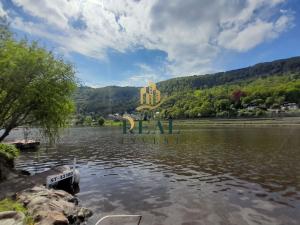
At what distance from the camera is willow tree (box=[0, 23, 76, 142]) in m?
26.4

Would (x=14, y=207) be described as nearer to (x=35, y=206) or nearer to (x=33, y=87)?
(x=35, y=206)

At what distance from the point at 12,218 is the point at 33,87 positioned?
16.1 m

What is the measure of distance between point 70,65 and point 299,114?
163m

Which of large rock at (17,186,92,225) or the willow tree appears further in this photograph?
the willow tree

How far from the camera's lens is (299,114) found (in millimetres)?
162000

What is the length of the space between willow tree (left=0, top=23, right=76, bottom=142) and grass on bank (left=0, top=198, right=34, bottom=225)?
453 inches

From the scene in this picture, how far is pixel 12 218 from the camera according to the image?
14.4 metres

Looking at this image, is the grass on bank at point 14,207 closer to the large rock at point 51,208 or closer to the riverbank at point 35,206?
the riverbank at point 35,206

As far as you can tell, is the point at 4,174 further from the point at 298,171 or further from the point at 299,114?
the point at 299,114

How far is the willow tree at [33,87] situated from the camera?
86.7ft

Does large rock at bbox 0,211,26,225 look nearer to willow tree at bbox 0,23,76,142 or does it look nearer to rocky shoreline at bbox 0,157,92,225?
rocky shoreline at bbox 0,157,92,225

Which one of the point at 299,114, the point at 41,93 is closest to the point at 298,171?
the point at 41,93

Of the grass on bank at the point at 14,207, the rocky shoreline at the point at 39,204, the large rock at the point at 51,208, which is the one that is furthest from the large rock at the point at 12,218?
the large rock at the point at 51,208

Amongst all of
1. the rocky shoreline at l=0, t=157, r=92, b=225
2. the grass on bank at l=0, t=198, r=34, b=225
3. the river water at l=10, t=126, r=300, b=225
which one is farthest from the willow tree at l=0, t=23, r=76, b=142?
the grass on bank at l=0, t=198, r=34, b=225
